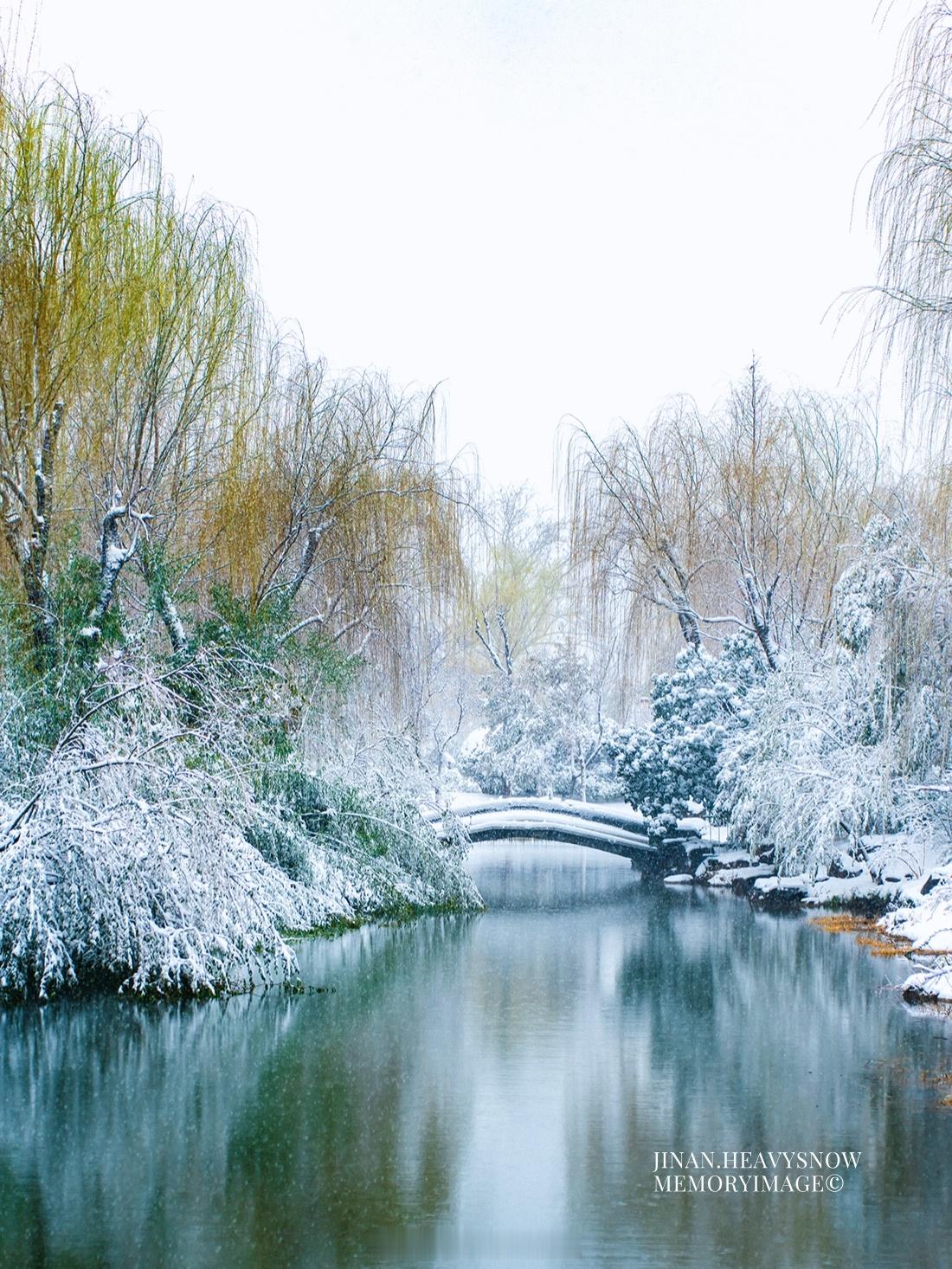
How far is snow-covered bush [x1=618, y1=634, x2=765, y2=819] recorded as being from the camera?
67.4ft

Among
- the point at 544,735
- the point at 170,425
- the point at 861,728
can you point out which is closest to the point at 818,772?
the point at 861,728

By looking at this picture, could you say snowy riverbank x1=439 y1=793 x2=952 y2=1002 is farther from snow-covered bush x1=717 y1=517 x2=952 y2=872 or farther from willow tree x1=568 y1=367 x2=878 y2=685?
willow tree x1=568 y1=367 x2=878 y2=685

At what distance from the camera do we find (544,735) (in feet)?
99.2

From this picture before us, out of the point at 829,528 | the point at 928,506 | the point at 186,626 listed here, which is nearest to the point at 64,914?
the point at 186,626

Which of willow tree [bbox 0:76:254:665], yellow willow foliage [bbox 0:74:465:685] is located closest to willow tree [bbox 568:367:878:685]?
yellow willow foliage [bbox 0:74:465:685]

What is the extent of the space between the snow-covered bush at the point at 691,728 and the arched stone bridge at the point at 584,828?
2.52 feet

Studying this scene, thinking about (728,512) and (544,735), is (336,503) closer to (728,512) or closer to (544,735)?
(728,512)

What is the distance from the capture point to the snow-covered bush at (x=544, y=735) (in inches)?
1182

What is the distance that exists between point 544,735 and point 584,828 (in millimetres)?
7606

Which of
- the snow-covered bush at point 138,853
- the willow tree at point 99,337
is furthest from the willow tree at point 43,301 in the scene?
the snow-covered bush at point 138,853

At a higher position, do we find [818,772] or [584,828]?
[818,772]

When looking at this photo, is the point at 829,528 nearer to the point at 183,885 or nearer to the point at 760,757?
the point at 760,757

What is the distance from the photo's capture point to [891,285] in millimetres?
9688

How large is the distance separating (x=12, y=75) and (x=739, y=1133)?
9697 mm
